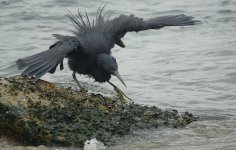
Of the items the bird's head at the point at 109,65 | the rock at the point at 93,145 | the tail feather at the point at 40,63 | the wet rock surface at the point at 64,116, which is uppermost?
the tail feather at the point at 40,63

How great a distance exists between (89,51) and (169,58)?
11.8ft

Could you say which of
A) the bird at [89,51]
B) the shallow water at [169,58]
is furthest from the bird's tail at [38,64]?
the shallow water at [169,58]

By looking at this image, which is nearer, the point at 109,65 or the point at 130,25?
the point at 109,65

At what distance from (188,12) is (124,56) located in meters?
3.14

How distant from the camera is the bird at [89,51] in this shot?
5.79m

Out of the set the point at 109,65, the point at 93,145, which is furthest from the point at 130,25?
the point at 93,145

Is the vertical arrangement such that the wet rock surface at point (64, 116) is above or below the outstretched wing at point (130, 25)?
below

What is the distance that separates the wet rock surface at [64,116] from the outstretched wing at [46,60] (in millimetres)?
230

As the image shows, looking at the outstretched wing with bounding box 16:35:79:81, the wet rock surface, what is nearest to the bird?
the outstretched wing with bounding box 16:35:79:81

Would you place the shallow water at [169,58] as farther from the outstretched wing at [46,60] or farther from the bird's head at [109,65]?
the outstretched wing at [46,60]

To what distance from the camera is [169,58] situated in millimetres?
9844

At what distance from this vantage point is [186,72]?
9.13 m

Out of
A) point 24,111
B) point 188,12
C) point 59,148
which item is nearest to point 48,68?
point 24,111

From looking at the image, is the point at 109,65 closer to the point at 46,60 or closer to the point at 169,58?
the point at 46,60
